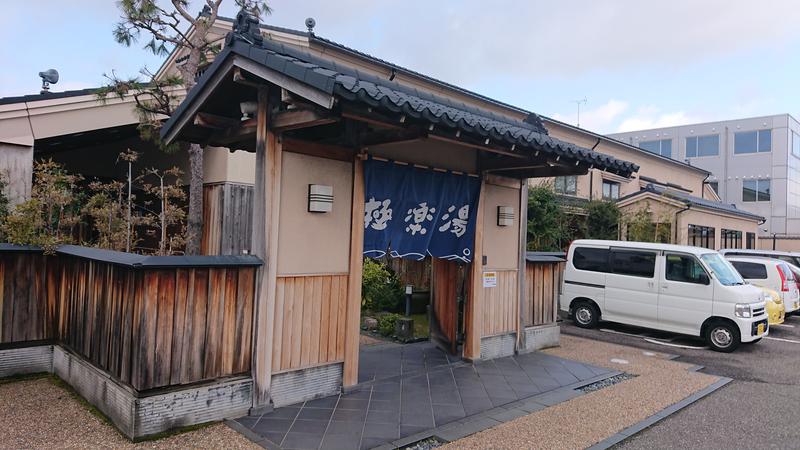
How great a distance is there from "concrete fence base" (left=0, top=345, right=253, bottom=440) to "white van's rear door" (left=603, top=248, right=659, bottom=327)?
8.56m

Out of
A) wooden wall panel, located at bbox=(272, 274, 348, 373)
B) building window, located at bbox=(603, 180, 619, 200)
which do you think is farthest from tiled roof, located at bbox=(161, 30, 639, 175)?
building window, located at bbox=(603, 180, 619, 200)

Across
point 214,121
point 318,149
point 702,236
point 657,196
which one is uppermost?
point 657,196

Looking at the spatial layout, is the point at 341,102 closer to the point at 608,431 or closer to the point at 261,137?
the point at 261,137

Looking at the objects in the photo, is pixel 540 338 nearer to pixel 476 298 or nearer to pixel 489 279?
pixel 489 279

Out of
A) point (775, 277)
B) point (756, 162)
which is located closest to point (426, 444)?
point (775, 277)

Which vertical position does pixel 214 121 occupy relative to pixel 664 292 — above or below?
above

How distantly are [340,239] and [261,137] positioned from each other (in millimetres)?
1479

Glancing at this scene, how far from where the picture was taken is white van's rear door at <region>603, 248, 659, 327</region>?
10.2 m

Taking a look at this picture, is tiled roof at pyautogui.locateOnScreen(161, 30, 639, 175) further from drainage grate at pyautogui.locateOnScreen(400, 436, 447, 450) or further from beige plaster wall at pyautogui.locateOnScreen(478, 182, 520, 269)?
drainage grate at pyautogui.locateOnScreen(400, 436, 447, 450)

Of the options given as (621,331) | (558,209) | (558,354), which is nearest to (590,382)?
(558,354)

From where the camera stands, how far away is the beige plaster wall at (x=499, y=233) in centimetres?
762

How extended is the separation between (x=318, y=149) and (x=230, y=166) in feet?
17.1

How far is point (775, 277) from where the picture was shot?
12.4 meters

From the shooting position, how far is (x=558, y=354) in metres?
8.41
